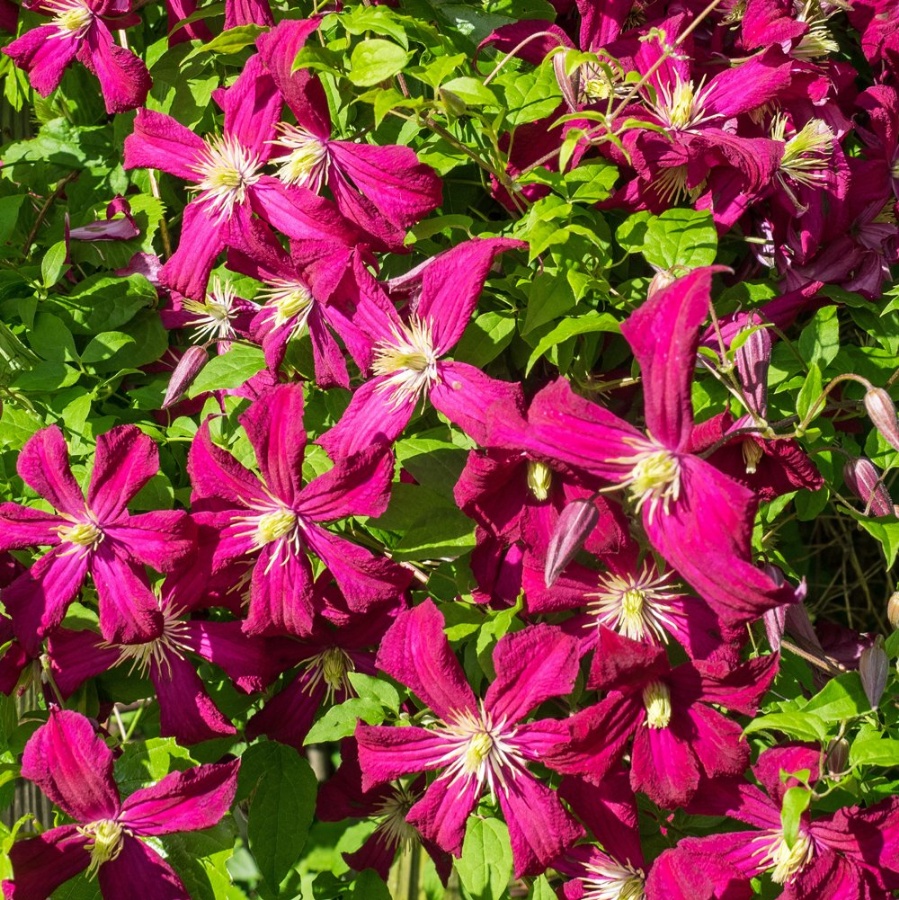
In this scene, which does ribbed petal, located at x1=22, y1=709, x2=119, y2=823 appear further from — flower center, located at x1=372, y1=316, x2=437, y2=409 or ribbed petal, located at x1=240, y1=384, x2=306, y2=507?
flower center, located at x1=372, y1=316, x2=437, y2=409

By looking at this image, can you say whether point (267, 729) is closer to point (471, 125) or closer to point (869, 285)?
point (471, 125)

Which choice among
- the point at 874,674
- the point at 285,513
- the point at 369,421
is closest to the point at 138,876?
the point at 285,513

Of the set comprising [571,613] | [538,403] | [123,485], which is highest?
[538,403]

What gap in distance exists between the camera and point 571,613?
1.09 meters

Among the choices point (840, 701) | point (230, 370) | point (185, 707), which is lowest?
point (185, 707)

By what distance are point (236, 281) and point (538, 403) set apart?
0.53 metres

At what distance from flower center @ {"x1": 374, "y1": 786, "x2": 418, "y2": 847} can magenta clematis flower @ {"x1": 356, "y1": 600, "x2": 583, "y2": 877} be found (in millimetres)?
242

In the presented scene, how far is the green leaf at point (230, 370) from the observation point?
3.73 ft

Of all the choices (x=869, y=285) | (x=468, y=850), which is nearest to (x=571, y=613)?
(x=468, y=850)

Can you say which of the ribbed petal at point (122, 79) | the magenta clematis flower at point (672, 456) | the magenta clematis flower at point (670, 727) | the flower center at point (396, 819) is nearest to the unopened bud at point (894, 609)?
the magenta clematis flower at point (670, 727)

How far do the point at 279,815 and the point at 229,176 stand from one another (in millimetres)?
630

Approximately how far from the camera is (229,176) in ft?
3.50

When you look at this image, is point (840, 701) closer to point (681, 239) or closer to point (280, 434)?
point (681, 239)

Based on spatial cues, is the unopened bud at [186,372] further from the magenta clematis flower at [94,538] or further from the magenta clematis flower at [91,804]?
the magenta clematis flower at [91,804]
